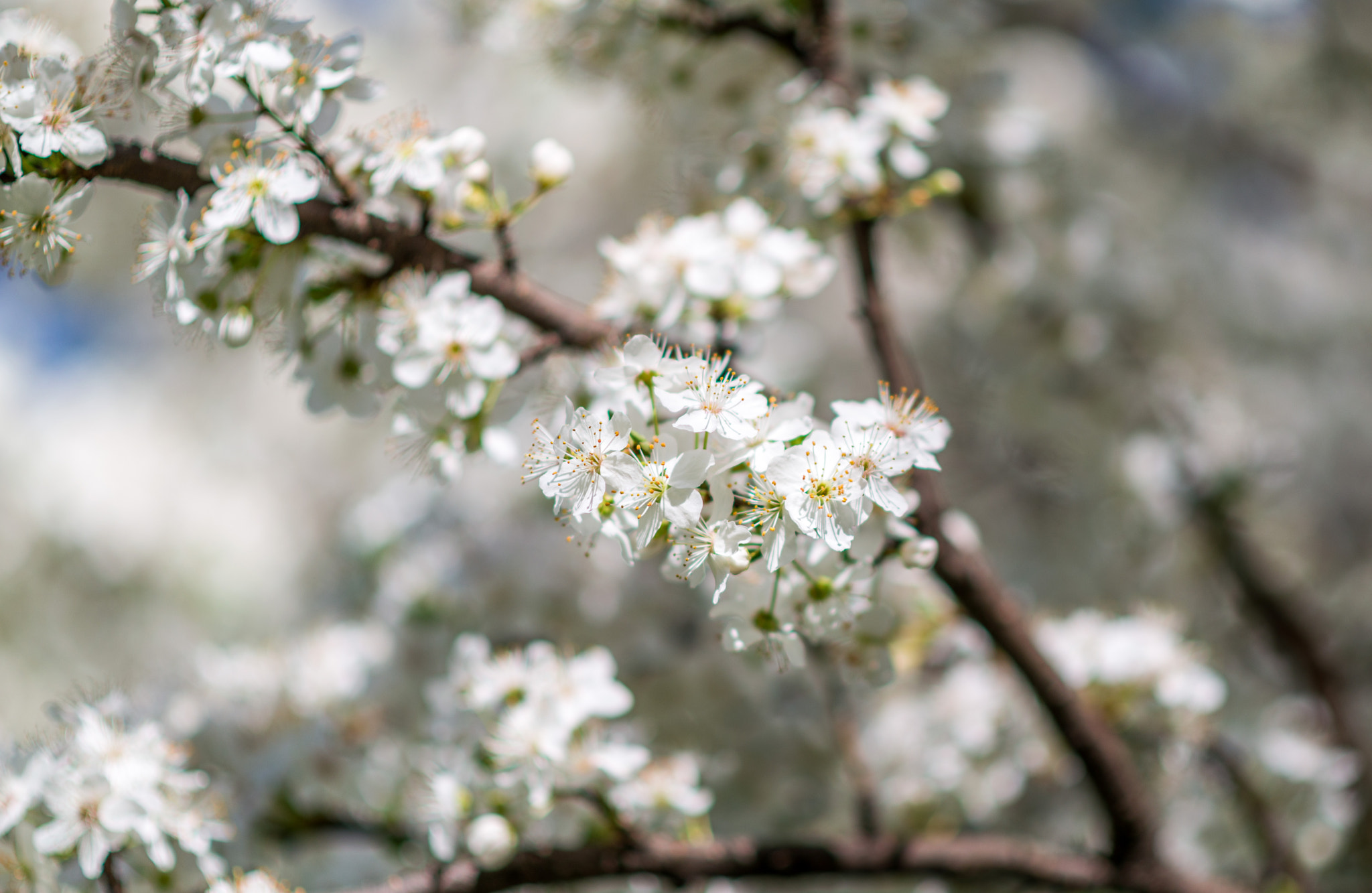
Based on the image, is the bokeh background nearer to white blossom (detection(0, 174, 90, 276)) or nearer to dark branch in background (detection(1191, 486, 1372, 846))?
dark branch in background (detection(1191, 486, 1372, 846))

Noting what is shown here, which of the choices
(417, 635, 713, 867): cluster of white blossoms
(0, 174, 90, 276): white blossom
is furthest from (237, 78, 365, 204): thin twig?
(417, 635, 713, 867): cluster of white blossoms

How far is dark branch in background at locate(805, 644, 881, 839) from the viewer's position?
151 cm

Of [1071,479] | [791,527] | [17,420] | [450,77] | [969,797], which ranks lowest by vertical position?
[17,420]

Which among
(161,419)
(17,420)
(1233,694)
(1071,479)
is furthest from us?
(161,419)

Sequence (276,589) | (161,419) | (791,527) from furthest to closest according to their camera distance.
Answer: (161,419) < (276,589) < (791,527)

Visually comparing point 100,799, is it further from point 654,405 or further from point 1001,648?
point 1001,648

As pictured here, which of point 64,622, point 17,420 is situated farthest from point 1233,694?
point 17,420

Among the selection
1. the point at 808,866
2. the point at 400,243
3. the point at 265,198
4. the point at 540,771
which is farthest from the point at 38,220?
the point at 808,866

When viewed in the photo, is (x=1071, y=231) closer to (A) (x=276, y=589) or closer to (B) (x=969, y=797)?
(B) (x=969, y=797)

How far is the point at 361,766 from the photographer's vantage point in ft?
6.11

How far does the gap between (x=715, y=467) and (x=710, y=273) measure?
1.35 ft

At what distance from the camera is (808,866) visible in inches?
53.2

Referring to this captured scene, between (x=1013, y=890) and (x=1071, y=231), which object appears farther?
(x=1071, y=231)

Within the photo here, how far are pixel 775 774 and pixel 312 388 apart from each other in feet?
4.44
